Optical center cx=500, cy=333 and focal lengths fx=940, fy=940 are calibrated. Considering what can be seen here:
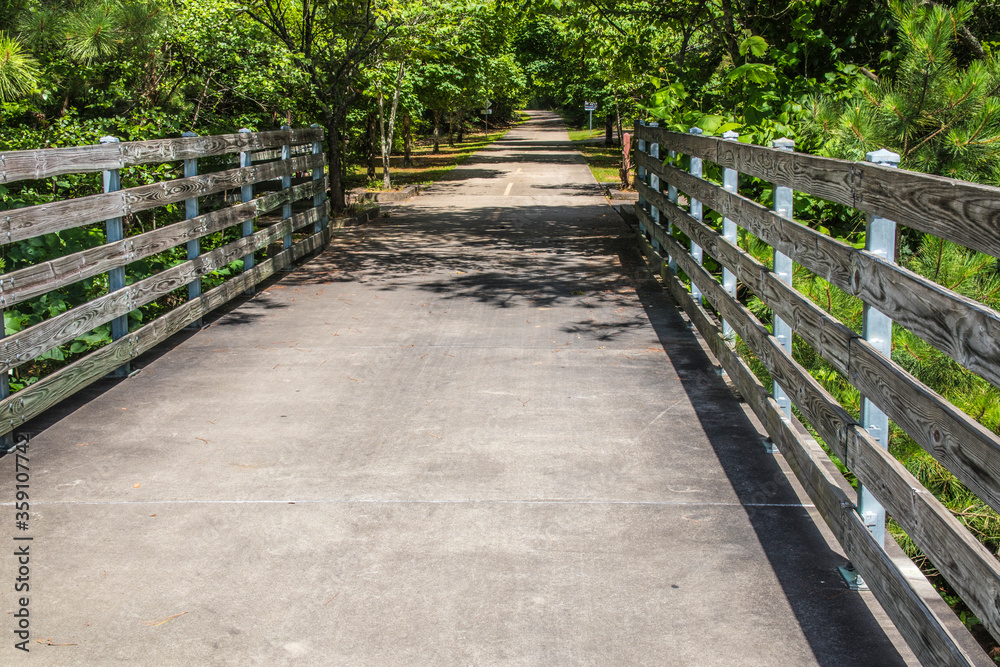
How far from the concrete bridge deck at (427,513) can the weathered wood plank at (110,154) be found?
1453 millimetres

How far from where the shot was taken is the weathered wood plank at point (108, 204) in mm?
5080

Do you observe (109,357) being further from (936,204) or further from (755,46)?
(755,46)

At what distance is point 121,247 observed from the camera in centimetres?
643

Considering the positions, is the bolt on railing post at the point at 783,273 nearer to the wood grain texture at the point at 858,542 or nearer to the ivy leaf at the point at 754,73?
the wood grain texture at the point at 858,542

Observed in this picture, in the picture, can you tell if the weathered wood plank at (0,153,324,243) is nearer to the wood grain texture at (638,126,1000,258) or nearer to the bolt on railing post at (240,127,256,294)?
the bolt on railing post at (240,127,256,294)

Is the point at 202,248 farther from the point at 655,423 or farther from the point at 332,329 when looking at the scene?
the point at 655,423

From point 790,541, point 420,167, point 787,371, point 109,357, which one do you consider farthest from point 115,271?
point 420,167

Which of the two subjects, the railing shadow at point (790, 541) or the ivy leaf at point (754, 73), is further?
the ivy leaf at point (754, 73)

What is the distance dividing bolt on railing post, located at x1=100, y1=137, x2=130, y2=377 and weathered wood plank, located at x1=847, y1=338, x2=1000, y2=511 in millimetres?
4905

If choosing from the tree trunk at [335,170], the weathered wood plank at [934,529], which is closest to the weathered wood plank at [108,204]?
the weathered wood plank at [934,529]

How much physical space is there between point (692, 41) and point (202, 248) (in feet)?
45.0

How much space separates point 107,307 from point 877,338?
485 cm

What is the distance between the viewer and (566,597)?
3.52 metres

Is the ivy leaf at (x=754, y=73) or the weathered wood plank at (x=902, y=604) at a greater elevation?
the ivy leaf at (x=754, y=73)
